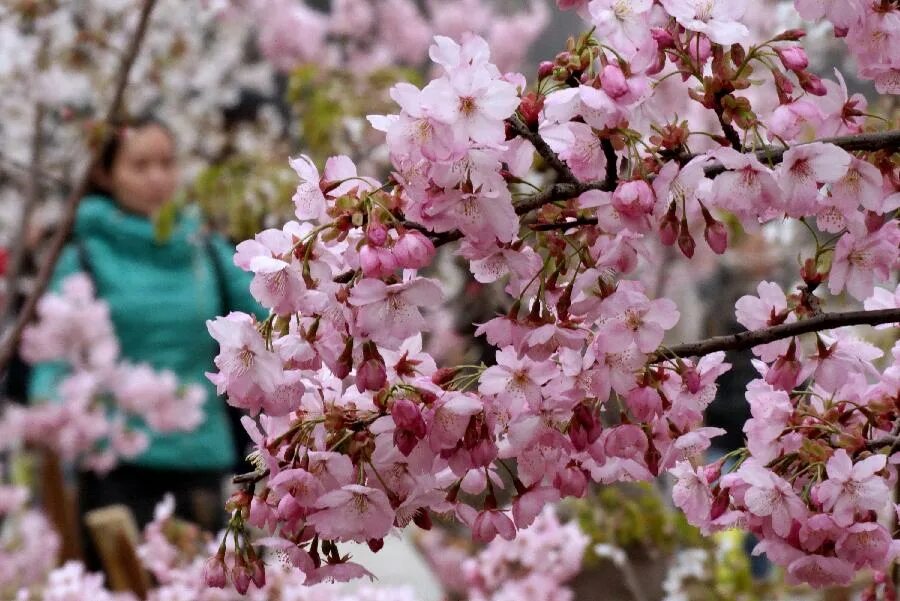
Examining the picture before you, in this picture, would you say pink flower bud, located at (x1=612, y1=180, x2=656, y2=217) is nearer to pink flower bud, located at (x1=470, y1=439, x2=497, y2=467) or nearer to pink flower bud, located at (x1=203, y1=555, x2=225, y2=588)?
pink flower bud, located at (x1=470, y1=439, x2=497, y2=467)

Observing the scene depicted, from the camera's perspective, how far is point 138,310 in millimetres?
2715

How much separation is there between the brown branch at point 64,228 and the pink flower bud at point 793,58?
119cm

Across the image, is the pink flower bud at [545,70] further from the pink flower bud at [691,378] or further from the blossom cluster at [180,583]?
the blossom cluster at [180,583]

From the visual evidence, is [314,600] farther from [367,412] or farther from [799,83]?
[799,83]

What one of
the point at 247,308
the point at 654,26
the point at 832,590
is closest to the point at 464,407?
the point at 654,26

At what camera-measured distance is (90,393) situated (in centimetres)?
291

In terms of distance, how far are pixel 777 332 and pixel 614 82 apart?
210 mm

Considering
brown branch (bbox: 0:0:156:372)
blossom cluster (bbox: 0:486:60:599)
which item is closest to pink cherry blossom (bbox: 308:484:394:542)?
brown branch (bbox: 0:0:156:372)

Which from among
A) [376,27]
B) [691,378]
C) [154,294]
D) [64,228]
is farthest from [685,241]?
[376,27]

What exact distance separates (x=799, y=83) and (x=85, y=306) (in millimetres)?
2335

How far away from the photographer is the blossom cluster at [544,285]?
63cm

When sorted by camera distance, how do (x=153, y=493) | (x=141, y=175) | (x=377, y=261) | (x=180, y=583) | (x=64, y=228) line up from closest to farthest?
(x=377, y=261) → (x=180, y=583) → (x=64, y=228) → (x=153, y=493) → (x=141, y=175)

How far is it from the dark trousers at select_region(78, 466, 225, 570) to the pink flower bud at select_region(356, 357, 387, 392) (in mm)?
2048

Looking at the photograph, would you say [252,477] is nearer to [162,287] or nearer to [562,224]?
[562,224]
